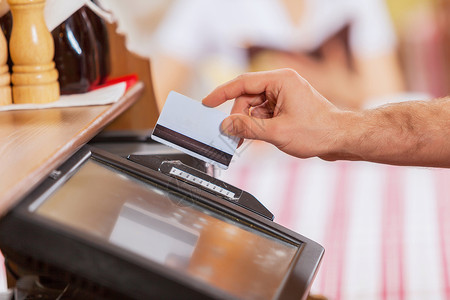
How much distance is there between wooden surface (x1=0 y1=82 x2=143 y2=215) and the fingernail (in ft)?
0.74

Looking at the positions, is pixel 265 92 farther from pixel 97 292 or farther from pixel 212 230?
pixel 97 292

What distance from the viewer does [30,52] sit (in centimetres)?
122

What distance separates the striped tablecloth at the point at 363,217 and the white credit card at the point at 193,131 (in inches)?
62.8

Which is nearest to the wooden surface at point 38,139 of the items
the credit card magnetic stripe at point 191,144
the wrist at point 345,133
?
the credit card magnetic stripe at point 191,144

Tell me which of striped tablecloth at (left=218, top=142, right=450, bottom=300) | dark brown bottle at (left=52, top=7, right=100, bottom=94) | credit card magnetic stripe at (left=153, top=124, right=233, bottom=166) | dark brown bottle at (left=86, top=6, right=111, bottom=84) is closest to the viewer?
credit card magnetic stripe at (left=153, top=124, right=233, bottom=166)

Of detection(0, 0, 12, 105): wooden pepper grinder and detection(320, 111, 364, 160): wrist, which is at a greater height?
detection(0, 0, 12, 105): wooden pepper grinder

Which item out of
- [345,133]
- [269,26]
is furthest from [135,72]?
[269,26]

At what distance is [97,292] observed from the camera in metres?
0.77

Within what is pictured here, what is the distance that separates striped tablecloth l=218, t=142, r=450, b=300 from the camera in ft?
8.09

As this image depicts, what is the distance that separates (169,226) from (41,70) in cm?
55

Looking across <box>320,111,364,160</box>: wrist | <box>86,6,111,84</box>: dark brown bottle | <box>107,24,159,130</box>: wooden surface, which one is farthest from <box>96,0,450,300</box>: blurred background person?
<box>320,111,364,160</box>: wrist

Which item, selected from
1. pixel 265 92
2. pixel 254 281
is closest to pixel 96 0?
pixel 265 92

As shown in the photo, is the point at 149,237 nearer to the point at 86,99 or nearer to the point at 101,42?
the point at 86,99

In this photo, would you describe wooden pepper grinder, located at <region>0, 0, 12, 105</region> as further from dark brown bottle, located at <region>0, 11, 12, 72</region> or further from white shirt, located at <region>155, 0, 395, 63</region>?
white shirt, located at <region>155, 0, 395, 63</region>
